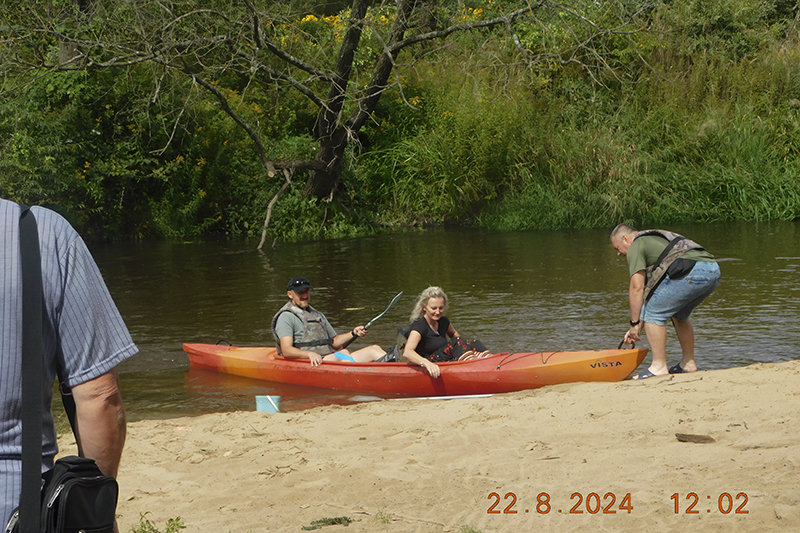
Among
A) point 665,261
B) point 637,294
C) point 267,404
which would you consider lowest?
point 267,404

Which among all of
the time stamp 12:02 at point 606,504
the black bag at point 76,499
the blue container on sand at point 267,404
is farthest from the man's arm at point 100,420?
the blue container on sand at point 267,404

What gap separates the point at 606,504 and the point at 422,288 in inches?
343

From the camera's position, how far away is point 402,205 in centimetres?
2045

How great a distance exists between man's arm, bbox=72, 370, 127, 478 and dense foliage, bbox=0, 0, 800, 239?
53.5 ft

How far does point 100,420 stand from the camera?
5.71ft

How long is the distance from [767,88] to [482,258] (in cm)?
1003

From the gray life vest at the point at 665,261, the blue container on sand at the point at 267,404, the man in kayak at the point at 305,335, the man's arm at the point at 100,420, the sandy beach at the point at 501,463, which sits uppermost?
the man's arm at the point at 100,420

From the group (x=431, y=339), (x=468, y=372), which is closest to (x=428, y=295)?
(x=431, y=339)

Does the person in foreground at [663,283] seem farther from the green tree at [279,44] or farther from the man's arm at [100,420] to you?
the green tree at [279,44]

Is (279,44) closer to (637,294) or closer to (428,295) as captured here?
(428,295)

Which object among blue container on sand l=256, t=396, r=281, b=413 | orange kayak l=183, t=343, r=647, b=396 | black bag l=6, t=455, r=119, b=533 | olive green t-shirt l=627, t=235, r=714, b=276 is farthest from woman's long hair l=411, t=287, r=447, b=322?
black bag l=6, t=455, r=119, b=533

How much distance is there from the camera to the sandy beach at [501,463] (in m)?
3.46

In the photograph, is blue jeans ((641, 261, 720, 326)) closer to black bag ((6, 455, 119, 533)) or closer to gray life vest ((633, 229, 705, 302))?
gray life vest ((633, 229, 705, 302))

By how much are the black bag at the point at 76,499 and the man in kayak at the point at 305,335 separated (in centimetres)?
583
